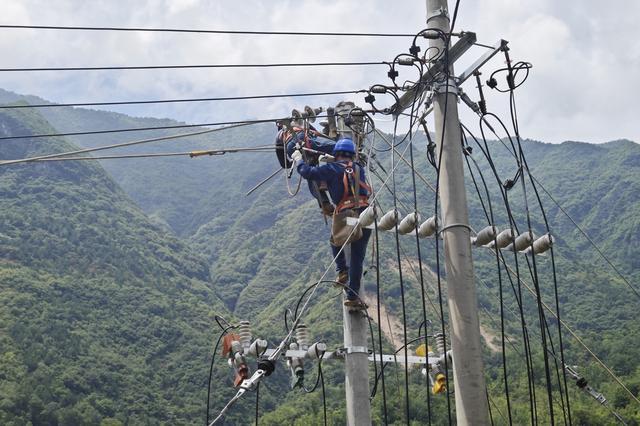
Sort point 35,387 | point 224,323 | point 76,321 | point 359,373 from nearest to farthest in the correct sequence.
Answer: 1. point 359,373
2. point 224,323
3. point 35,387
4. point 76,321

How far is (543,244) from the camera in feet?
27.6

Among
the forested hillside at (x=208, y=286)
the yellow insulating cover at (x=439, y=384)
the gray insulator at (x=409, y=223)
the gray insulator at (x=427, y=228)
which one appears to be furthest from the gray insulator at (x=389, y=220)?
the forested hillside at (x=208, y=286)

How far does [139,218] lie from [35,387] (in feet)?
212

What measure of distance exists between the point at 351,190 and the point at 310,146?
100cm

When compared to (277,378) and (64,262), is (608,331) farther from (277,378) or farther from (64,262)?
(64,262)

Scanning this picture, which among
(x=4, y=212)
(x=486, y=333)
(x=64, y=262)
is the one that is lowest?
(x=486, y=333)

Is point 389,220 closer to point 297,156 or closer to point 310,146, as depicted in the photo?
point 297,156

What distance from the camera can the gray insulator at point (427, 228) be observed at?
7587mm

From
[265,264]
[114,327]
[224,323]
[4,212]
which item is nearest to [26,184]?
[4,212]

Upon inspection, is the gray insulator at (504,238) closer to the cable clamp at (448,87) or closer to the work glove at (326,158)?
the cable clamp at (448,87)

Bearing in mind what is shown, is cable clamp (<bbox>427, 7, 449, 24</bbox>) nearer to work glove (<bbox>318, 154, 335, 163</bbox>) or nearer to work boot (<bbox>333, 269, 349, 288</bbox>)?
work glove (<bbox>318, 154, 335, 163</bbox>)

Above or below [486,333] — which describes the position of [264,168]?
above

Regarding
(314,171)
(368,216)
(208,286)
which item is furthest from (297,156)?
(208,286)

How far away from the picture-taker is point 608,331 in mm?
52062
